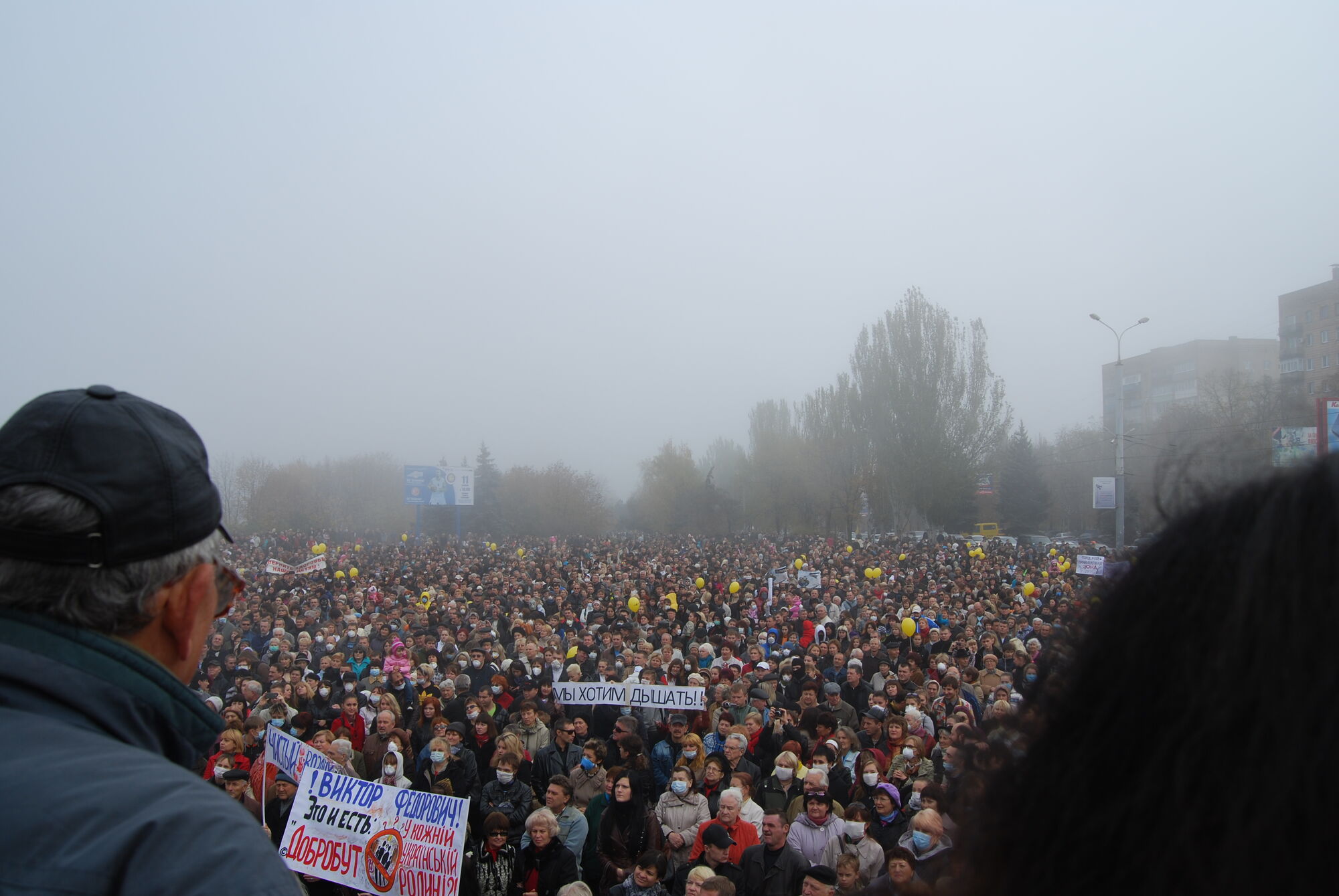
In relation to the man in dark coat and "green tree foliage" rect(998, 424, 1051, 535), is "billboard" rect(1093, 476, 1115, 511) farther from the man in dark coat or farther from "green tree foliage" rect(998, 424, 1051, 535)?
"green tree foliage" rect(998, 424, 1051, 535)

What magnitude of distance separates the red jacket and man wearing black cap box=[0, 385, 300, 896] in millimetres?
7794

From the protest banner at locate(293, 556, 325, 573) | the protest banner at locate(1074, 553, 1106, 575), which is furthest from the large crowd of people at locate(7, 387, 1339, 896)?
A: the protest banner at locate(293, 556, 325, 573)

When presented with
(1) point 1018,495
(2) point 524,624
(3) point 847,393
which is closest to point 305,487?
(3) point 847,393

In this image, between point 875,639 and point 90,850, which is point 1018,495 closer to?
point 875,639

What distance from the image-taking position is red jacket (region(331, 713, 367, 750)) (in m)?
8.16

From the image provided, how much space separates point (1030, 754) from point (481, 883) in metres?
6.05

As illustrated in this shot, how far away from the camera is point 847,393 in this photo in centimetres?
5400

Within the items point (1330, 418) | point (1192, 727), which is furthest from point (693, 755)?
point (1330, 418)

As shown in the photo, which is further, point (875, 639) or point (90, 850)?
point (875, 639)

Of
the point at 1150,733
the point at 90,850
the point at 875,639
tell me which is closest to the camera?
the point at 1150,733

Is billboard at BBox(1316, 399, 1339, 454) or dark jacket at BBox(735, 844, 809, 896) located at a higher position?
billboard at BBox(1316, 399, 1339, 454)

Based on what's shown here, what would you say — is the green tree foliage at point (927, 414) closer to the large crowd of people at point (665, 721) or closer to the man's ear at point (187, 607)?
the large crowd of people at point (665, 721)

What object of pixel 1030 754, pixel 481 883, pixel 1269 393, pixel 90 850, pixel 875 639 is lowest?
pixel 481 883

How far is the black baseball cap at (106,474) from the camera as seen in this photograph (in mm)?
980
